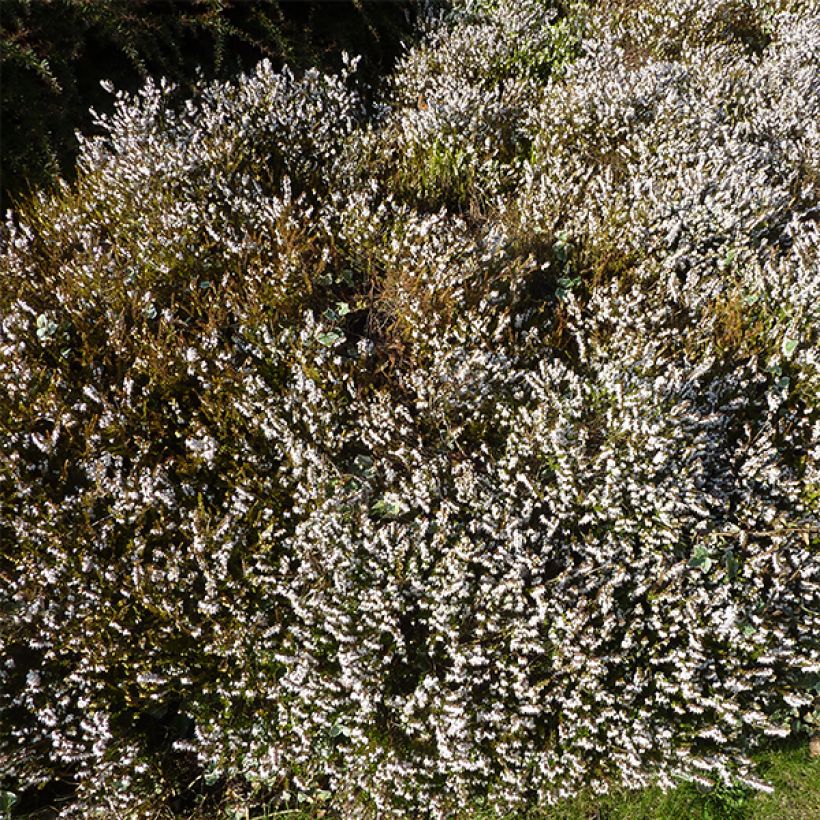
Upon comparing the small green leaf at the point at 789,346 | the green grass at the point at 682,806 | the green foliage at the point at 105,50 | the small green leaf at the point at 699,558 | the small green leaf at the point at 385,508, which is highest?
the green foliage at the point at 105,50

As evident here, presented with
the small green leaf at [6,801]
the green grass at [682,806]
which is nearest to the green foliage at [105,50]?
the small green leaf at [6,801]

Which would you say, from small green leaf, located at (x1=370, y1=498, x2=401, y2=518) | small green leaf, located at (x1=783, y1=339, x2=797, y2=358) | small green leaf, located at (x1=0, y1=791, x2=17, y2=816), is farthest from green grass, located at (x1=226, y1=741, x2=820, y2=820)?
small green leaf, located at (x1=783, y1=339, x2=797, y2=358)

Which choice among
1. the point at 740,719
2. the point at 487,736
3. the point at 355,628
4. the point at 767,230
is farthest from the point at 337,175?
the point at 740,719

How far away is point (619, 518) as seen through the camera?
2498 millimetres

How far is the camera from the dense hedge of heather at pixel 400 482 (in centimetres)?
227

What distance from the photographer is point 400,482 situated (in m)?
2.57

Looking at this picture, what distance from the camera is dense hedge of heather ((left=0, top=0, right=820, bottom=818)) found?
7.43 ft

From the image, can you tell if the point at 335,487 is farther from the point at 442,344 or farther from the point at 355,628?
the point at 442,344

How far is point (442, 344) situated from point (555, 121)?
6.98 ft

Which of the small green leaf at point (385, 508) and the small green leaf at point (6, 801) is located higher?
the small green leaf at point (385, 508)

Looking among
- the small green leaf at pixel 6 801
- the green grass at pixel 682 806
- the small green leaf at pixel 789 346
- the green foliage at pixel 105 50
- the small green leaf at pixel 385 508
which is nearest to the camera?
the small green leaf at pixel 6 801

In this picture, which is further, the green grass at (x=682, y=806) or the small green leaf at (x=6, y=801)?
the green grass at (x=682, y=806)

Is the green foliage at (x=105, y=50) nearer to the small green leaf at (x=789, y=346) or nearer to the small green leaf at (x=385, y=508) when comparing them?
the small green leaf at (x=385, y=508)

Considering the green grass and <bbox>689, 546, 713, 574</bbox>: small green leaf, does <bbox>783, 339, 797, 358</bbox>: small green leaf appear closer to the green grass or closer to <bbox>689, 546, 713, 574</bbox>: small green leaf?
<bbox>689, 546, 713, 574</bbox>: small green leaf
